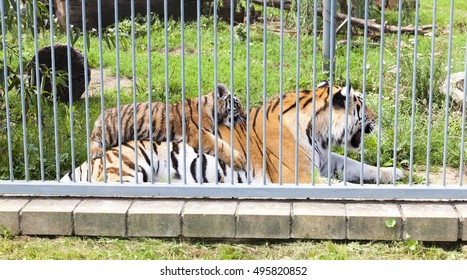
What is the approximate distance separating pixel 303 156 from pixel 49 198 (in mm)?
1831

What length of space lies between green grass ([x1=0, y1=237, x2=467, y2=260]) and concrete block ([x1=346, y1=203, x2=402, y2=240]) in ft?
0.16

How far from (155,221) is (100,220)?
0.34 m

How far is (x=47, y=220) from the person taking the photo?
509 centimetres

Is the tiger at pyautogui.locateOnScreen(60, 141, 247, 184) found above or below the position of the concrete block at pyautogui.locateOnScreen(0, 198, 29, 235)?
above

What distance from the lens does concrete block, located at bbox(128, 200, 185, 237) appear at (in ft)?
16.5

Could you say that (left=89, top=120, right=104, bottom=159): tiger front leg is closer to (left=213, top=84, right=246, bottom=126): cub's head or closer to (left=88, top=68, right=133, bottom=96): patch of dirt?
(left=213, top=84, right=246, bottom=126): cub's head

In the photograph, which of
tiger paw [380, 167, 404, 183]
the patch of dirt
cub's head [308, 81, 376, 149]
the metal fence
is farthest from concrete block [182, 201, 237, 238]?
the patch of dirt

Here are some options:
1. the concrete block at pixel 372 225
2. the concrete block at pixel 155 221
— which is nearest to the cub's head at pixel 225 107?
the concrete block at pixel 155 221

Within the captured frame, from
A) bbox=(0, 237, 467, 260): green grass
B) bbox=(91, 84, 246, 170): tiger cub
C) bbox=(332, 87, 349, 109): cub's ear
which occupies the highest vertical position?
bbox=(332, 87, 349, 109): cub's ear

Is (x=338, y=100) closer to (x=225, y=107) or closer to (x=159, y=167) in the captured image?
(x=225, y=107)

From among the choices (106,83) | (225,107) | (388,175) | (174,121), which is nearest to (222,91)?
(225,107)

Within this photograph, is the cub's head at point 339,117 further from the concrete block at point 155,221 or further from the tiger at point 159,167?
the concrete block at point 155,221
